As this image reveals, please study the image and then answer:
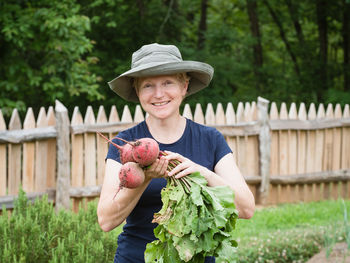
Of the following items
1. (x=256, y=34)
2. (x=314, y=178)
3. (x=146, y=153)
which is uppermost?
(x=256, y=34)

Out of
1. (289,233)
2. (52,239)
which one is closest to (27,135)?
(52,239)

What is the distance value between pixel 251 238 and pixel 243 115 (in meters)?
2.90

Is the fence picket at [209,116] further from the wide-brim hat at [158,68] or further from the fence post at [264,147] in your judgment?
the wide-brim hat at [158,68]

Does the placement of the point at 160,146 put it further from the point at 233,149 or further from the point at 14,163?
the point at 233,149

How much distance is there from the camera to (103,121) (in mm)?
6809

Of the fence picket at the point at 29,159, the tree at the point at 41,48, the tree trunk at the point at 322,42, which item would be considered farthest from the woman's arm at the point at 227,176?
the tree trunk at the point at 322,42

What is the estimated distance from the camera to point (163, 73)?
85.7 inches

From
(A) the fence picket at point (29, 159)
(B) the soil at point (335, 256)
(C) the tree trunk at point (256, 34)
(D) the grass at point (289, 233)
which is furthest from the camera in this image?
(C) the tree trunk at point (256, 34)

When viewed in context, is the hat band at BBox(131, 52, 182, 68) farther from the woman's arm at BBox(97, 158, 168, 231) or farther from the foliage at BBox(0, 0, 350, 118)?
the foliage at BBox(0, 0, 350, 118)

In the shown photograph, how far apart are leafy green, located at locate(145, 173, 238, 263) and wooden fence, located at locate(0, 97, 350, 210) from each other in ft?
13.1

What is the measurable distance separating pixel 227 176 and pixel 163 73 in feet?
1.77

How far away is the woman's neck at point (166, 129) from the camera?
89.3 inches

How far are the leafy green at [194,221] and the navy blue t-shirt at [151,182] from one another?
26 cm

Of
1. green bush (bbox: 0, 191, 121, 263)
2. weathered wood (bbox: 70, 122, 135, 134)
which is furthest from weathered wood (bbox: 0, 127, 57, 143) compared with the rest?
green bush (bbox: 0, 191, 121, 263)
